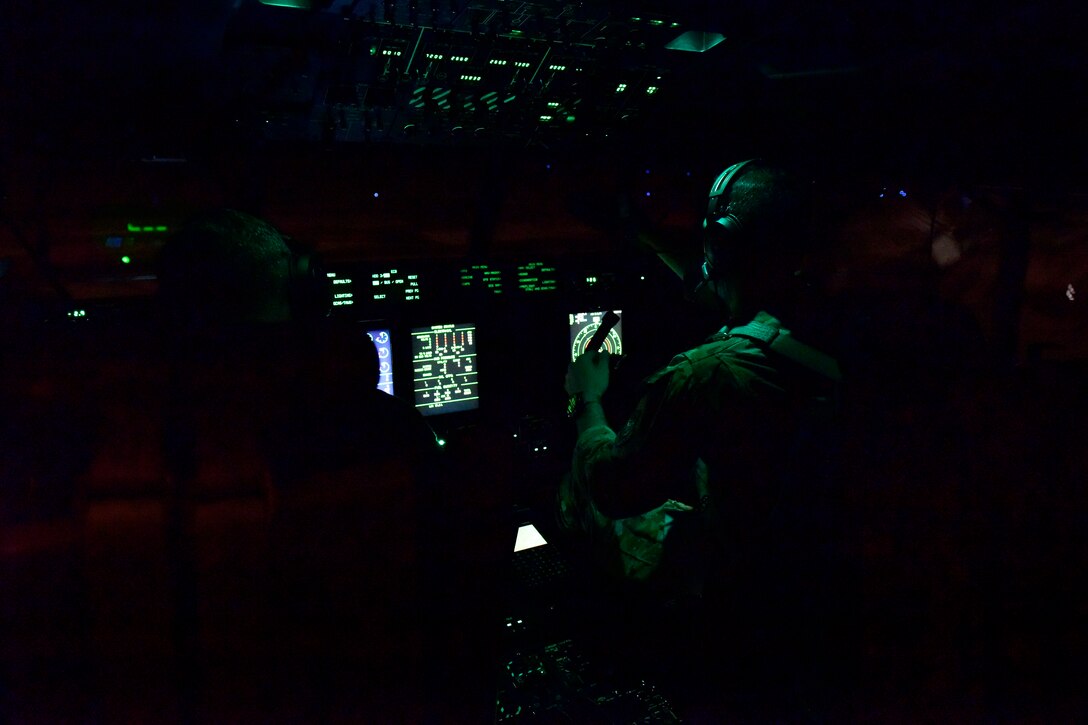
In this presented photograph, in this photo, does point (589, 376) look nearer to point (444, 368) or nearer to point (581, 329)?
point (444, 368)

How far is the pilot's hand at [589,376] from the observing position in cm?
167

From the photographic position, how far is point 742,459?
128 cm

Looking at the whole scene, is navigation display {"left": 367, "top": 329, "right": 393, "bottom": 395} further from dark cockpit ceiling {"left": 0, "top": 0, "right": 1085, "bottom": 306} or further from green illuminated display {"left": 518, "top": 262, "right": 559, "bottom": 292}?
green illuminated display {"left": 518, "top": 262, "right": 559, "bottom": 292}

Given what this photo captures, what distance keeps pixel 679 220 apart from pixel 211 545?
2.62 m

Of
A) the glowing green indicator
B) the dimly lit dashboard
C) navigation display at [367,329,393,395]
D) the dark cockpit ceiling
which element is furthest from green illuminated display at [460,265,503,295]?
the glowing green indicator

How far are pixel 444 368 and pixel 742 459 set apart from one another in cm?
152

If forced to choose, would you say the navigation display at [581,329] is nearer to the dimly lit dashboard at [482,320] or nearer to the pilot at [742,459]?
the dimly lit dashboard at [482,320]

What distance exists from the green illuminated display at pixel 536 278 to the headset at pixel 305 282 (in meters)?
1.07

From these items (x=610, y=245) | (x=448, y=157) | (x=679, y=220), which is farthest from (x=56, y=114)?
(x=679, y=220)

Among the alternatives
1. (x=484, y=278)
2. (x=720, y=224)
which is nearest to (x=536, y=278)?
(x=484, y=278)

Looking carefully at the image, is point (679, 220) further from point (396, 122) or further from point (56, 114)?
point (56, 114)

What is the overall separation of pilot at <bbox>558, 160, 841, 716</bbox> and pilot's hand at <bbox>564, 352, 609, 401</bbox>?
13 cm

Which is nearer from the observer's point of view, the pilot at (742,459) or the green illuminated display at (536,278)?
the pilot at (742,459)

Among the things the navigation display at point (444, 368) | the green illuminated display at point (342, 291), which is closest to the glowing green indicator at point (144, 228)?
the green illuminated display at point (342, 291)
